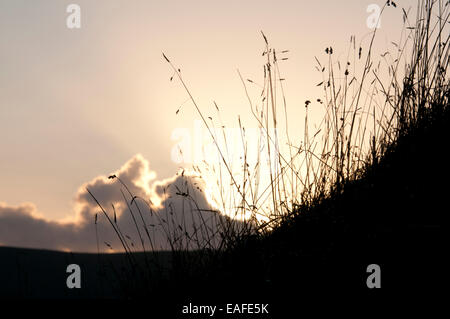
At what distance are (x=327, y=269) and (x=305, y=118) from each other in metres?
1.18

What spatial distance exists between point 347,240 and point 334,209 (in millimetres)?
344

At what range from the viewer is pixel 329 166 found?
2.96m

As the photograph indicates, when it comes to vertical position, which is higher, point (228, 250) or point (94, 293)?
point (228, 250)

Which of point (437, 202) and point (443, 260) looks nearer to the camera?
point (443, 260)

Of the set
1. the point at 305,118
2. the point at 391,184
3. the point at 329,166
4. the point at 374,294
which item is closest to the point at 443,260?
the point at 374,294

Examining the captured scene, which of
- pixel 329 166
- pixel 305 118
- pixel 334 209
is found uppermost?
pixel 305 118

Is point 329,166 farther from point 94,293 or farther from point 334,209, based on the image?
point 94,293

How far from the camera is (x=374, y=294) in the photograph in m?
2.09

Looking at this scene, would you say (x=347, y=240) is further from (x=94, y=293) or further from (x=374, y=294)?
(x=94, y=293)

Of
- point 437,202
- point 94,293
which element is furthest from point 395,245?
point 94,293
